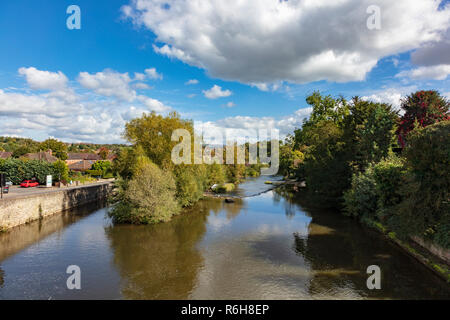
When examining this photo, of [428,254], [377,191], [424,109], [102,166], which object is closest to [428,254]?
[428,254]

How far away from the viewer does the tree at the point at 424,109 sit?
29.6 m

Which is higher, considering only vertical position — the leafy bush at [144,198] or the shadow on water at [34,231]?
the leafy bush at [144,198]

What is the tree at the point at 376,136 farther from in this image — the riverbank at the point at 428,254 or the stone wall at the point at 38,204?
the stone wall at the point at 38,204

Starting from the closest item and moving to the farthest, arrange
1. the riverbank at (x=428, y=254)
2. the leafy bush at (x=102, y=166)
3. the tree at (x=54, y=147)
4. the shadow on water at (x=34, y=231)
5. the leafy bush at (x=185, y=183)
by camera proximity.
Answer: the riverbank at (x=428, y=254), the shadow on water at (x=34, y=231), the leafy bush at (x=185, y=183), the leafy bush at (x=102, y=166), the tree at (x=54, y=147)

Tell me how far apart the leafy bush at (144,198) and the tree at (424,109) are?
2639 cm

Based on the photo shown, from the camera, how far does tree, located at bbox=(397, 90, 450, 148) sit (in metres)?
29.6

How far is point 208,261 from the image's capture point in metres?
16.4

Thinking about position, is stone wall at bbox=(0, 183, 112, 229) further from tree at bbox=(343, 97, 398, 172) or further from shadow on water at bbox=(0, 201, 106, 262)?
tree at bbox=(343, 97, 398, 172)

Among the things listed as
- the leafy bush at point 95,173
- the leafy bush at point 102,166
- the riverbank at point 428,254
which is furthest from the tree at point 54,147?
the riverbank at point 428,254

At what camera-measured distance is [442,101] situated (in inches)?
1193

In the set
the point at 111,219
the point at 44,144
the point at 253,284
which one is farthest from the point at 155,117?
the point at 44,144

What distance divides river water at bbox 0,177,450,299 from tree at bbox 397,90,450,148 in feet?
50.2

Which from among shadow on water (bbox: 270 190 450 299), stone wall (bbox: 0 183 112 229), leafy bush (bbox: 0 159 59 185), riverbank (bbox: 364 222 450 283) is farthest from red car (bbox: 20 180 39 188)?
riverbank (bbox: 364 222 450 283)
